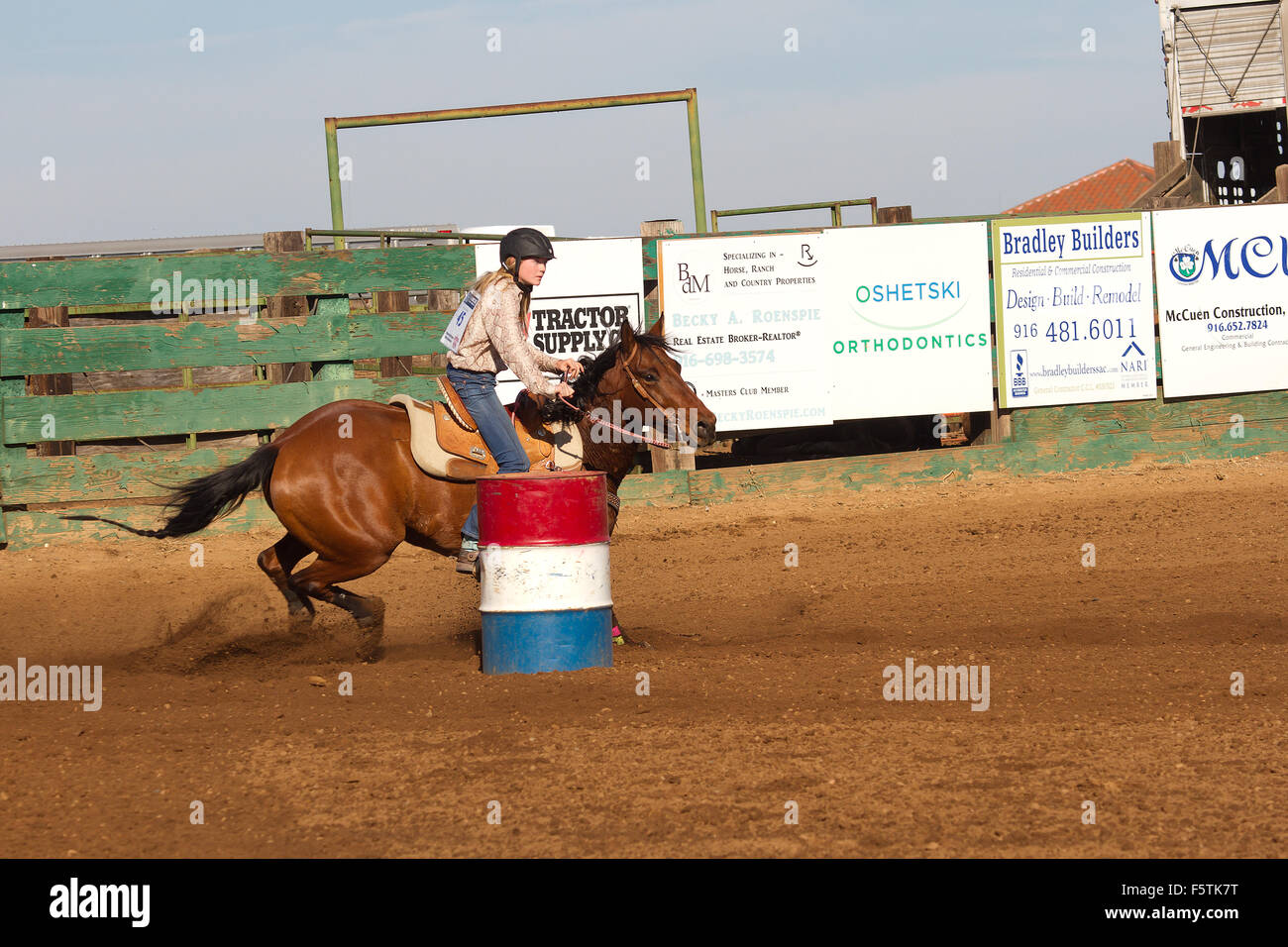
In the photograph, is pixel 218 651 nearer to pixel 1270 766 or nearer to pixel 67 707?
pixel 67 707

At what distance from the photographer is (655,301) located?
40.1 ft

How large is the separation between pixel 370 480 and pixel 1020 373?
7.52 m

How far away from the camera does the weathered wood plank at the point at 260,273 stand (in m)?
12.0

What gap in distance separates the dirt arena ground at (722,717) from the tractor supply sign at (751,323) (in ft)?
7.35

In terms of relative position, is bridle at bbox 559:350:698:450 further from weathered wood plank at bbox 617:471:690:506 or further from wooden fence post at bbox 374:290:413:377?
wooden fence post at bbox 374:290:413:377

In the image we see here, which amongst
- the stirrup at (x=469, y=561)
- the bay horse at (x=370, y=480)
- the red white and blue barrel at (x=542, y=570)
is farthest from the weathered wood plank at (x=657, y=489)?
the red white and blue barrel at (x=542, y=570)

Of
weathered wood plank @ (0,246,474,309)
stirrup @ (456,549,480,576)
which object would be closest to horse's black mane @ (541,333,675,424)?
stirrup @ (456,549,480,576)

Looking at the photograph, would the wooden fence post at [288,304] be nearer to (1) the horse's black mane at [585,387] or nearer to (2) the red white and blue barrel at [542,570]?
(1) the horse's black mane at [585,387]

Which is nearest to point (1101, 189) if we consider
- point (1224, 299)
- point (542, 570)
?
point (1224, 299)

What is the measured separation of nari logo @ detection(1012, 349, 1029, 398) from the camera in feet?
40.9

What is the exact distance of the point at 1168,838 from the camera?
3.87 meters

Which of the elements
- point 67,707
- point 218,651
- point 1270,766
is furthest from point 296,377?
point 1270,766

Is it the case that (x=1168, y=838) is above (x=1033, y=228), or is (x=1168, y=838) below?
below

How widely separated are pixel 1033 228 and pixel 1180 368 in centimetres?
204
